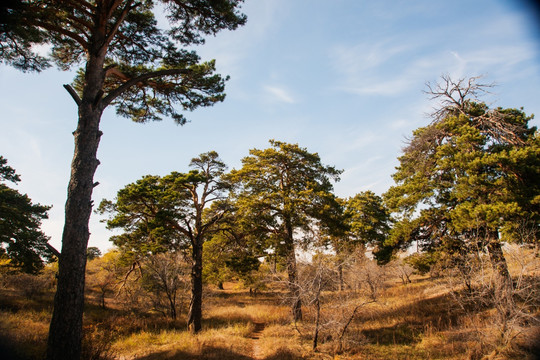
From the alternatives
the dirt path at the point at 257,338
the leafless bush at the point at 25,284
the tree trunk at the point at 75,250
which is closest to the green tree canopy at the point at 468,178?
the dirt path at the point at 257,338

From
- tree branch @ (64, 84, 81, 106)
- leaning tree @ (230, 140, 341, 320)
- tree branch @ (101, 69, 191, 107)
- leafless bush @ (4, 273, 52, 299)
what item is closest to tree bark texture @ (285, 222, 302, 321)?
leaning tree @ (230, 140, 341, 320)

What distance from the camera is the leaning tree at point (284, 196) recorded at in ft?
48.5

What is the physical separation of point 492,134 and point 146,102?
17.3m

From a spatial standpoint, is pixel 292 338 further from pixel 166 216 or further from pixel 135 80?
pixel 135 80

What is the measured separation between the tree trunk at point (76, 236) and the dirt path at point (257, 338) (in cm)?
660

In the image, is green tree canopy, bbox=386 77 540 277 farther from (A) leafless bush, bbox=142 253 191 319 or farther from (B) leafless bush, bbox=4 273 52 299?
(B) leafless bush, bbox=4 273 52 299

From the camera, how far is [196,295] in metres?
13.5

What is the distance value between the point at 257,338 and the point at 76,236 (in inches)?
412

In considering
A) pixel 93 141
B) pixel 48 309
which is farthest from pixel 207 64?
pixel 48 309

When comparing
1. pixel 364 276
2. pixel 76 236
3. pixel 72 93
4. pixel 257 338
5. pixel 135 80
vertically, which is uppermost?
pixel 135 80

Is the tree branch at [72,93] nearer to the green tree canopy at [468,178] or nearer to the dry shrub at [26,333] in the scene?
the dry shrub at [26,333]

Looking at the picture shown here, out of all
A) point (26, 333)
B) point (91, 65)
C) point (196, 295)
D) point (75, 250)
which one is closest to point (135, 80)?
point (91, 65)

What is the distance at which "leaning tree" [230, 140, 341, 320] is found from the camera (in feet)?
48.5

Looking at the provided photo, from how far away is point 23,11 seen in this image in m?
6.21
